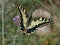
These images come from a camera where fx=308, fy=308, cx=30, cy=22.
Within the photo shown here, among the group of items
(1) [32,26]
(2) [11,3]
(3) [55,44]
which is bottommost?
(3) [55,44]

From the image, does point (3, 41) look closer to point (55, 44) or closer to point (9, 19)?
point (9, 19)

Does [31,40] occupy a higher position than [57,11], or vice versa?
[57,11]

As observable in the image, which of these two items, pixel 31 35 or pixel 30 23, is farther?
pixel 31 35

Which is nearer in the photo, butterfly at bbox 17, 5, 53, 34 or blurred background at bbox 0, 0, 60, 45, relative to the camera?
butterfly at bbox 17, 5, 53, 34

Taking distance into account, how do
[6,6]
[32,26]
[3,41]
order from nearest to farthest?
[32,26], [3,41], [6,6]

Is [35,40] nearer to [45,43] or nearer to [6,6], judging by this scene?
[45,43]

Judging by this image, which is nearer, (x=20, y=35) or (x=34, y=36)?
(x=20, y=35)

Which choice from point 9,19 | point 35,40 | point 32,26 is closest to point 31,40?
point 35,40

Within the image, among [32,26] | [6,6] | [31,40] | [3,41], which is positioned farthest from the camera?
[6,6]

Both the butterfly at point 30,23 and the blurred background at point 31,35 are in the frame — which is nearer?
the butterfly at point 30,23

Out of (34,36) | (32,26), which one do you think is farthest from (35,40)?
(32,26)
